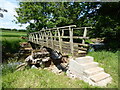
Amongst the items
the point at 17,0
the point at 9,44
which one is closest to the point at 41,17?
the point at 17,0

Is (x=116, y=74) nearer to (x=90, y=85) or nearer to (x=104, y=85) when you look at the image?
(x=104, y=85)

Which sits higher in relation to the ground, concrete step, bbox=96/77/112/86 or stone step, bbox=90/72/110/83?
stone step, bbox=90/72/110/83

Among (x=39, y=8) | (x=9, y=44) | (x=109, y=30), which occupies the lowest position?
(x=9, y=44)

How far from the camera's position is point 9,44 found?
984 centimetres

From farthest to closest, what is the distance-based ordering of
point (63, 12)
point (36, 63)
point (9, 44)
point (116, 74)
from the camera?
point (9, 44), point (63, 12), point (36, 63), point (116, 74)

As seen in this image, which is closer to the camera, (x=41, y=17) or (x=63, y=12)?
(x=63, y=12)

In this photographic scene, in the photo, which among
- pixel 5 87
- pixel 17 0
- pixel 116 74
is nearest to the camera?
pixel 5 87

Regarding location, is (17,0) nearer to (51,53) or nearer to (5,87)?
(51,53)

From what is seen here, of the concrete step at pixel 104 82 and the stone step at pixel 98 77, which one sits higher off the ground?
the stone step at pixel 98 77

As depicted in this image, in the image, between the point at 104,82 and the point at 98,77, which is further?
the point at 98,77

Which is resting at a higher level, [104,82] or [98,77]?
[98,77]

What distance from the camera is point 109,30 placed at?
5.31m

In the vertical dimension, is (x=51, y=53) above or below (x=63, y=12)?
below

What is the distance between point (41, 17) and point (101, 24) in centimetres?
707
